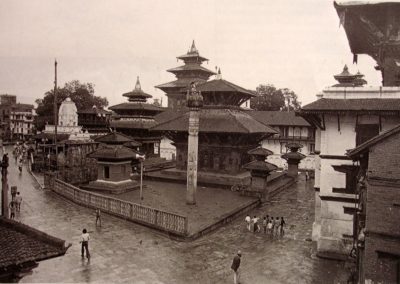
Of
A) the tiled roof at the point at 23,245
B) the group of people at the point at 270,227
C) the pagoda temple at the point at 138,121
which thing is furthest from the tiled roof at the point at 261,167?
the tiled roof at the point at 23,245

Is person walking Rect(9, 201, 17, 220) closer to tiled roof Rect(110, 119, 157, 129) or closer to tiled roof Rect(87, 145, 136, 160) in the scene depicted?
tiled roof Rect(87, 145, 136, 160)

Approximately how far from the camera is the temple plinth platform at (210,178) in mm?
38531

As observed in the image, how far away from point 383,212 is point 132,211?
50.7 ft

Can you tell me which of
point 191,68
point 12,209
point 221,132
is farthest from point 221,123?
point 191,68

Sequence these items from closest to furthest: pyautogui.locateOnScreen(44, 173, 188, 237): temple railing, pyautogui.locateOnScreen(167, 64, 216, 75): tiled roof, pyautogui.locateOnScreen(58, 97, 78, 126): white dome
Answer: pyautogui.locateOnScreen(44, 173, 188, 237): temple railing → pyautogui.locateOnScreen(58, 97, 78, 126): white dome → pyautogui.locateOnScreen(167, 64, 216, 75): tiled roof

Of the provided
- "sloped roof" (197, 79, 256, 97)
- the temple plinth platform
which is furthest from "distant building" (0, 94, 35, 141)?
"sloped roof" (197, 79, 256, 97)

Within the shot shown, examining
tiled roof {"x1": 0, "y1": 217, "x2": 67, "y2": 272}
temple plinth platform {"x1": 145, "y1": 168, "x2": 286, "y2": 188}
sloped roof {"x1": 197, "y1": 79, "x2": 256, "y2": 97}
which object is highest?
sloped roof {"x1": 197, "y1": 79, "x2": 256, "y2": 97}

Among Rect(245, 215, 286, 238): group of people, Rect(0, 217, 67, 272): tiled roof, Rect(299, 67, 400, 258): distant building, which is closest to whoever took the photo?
Rect(0, 217, 67, 272): tiled roof

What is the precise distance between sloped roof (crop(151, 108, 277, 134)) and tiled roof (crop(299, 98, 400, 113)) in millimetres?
18707

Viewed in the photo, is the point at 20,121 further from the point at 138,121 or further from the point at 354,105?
the point at 354,105

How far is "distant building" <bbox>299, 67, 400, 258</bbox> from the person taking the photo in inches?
725

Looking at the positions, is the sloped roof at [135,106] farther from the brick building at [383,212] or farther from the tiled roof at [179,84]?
the brick building at [383,212]

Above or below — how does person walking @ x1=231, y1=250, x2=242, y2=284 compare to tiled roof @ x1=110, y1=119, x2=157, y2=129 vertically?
below

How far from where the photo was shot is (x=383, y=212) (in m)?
12.8
